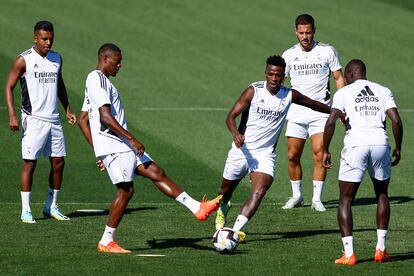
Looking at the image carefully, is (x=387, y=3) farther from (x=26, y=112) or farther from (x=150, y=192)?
(x=26, y=112)

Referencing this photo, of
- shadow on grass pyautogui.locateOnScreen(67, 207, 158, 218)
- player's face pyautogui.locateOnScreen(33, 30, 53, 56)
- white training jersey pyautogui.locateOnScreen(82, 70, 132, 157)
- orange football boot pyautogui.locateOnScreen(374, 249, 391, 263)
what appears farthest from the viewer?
shadow on grass pyautogui.locateOnScreen(67, 207, 158, 218)

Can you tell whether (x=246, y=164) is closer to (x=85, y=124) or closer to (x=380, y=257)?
(x=85, y=124)

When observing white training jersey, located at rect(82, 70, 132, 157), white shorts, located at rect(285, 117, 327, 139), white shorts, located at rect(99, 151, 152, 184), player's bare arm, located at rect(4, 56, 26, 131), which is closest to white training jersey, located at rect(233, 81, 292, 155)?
white shorts, located at rect(99, 151, 152, 184)

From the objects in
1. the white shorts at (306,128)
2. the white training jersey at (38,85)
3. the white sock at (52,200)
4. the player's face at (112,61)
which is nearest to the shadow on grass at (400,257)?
the player's face at (112,61)

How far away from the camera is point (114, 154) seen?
48.0ft

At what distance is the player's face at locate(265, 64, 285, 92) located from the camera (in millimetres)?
15148

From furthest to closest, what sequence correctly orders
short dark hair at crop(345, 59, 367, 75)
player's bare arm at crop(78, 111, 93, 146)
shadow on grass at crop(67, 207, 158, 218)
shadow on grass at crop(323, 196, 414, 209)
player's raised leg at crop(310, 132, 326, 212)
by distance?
shadow on grass at crop(323, 196, 414, 209)
player's raised leg at crop(310, 132, 326, 212)
shadow on grass at crop(67, 207, 158, 218)
player's bare arm at crop(78, 111, 93, 146)
short dark hair at crop(345, 59, 367, 75)

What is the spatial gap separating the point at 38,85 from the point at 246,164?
140 inches

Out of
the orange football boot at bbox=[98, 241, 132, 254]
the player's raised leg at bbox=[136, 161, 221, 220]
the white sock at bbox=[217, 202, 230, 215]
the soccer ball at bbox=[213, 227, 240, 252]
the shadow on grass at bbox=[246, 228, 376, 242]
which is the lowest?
the shadow on grass at bbox=[246, 228, 376, 242]

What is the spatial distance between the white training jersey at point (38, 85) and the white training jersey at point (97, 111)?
2.59 metres

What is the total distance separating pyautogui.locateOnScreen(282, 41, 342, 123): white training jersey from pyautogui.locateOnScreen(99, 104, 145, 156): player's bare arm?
5.04 m

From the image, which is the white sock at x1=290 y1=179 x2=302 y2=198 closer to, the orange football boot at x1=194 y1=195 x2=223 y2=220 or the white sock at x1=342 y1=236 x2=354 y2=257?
the orange football boot at x1=194 y1=195 x2=223 y2=220

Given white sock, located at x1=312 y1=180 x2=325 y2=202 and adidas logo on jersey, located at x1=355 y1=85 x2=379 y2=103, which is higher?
adidas logo on jersey, located at x1=355 y1=85 x2=379 y2=103

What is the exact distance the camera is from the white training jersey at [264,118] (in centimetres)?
1538
